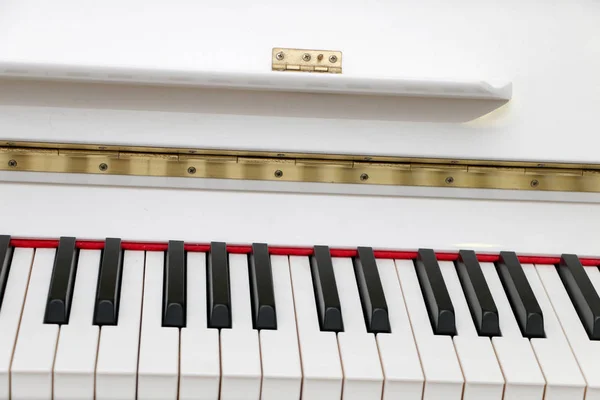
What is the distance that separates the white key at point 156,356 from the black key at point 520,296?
634 mm

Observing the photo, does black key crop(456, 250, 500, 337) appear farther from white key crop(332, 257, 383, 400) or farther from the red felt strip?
white key crop(332, 257, 383, 400)

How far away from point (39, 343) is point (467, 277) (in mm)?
796

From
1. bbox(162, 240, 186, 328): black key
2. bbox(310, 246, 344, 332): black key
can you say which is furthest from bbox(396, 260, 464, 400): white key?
bbox(162, 240, 186, 328): black key

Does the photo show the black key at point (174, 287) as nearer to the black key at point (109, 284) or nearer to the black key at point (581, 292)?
the black key at point (109, 284)

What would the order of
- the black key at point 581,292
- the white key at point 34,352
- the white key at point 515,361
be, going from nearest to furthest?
the white key at point 34,352 → the white key at point 515,361 → the black key at point 581,292

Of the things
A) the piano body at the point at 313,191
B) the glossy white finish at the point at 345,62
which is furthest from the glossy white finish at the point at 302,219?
the glossy white finish at the point at 345,62

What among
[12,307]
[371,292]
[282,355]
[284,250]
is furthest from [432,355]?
[12,307]

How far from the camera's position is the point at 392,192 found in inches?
66.9

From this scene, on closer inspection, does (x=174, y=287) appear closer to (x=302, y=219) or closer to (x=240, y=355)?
(x=240, y=355)

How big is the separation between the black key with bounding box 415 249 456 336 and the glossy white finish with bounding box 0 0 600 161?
22 centimetres

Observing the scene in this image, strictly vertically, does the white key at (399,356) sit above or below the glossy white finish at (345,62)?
below

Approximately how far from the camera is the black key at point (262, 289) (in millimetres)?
1457

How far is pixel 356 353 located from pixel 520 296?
1.18ft

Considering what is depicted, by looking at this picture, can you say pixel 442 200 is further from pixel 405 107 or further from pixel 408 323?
pixel 408 323
